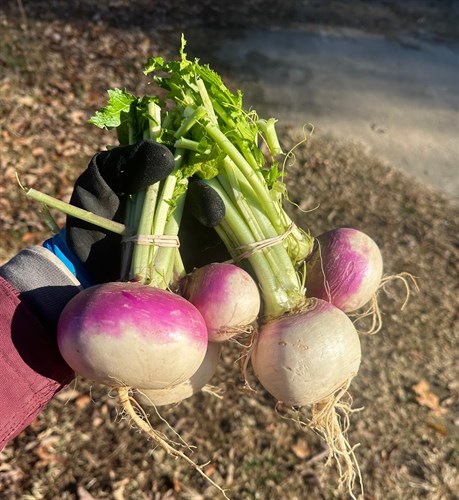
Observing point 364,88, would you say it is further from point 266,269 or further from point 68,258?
point 68,258

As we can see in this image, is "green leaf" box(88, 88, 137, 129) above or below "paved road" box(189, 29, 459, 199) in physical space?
above

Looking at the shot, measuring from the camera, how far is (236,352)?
3.82 m

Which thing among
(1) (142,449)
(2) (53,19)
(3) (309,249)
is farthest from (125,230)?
(2) (53,19)

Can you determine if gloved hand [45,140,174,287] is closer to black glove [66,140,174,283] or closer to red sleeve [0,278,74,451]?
black glove [66,140,174,283]

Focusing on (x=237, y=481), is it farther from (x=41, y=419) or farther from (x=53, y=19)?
(x=53, y=19)

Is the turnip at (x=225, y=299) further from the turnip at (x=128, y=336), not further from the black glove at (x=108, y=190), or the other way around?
the black glove at (x=108, y=190)

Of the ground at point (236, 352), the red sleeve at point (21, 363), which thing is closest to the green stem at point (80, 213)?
the red sleeve at point (21, 363)

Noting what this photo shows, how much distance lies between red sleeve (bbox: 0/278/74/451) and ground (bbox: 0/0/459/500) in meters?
0.27

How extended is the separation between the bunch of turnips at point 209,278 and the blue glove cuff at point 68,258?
0.19 metres

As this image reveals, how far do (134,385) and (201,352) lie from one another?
0.74ft

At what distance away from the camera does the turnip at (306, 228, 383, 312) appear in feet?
6.81

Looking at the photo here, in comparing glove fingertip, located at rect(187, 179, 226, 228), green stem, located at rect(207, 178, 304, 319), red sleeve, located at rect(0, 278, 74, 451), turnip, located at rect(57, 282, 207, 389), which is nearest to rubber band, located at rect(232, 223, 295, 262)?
green stem, located at rect(207, 178, 304, 319)

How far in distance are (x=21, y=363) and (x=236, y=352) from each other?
2.18 meters

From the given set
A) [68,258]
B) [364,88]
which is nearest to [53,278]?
[68,258]
